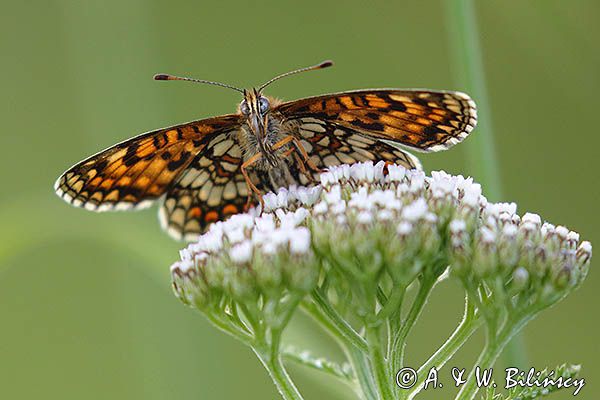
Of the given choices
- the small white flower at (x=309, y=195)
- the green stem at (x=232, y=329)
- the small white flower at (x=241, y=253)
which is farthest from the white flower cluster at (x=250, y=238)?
the green stem at (x=232, y=329)

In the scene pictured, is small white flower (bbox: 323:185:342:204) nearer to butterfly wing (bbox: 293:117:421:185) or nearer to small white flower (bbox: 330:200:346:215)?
small white flower (bbox: 330:200:346:215)

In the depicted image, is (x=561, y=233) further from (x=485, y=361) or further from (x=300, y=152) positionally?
(x=300, y=152)

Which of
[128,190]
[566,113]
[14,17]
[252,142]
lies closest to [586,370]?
[566,113]

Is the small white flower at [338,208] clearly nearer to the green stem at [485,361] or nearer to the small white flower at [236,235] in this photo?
the small white flower at [236,235]

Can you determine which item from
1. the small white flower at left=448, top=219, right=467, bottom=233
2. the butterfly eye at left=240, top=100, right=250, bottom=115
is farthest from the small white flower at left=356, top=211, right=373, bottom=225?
the butterfly eye at left=240, top=100, right=250, bottom=115

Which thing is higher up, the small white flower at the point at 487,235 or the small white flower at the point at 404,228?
the small white flower at the point at 404,228
